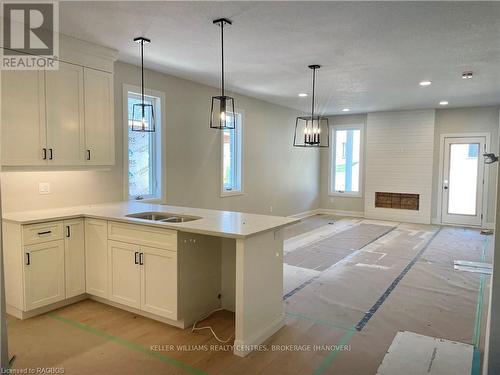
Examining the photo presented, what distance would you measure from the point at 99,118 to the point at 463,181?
25.3ft

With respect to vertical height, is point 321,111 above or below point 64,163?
above

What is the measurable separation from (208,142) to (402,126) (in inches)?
202

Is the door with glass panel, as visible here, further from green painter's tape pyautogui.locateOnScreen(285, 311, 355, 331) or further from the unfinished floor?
green painter's tape pyautogui.locateOnScreen(285, 311, 355, 331)

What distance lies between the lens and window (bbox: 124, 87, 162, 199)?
4785mm

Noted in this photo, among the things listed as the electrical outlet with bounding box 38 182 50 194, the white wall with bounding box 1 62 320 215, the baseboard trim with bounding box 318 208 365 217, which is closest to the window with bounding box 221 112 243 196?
the white wall with bounding box 1 62 320 215

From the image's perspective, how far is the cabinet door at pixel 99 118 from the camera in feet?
12.7

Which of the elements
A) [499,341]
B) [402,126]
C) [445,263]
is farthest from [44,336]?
[402,126]

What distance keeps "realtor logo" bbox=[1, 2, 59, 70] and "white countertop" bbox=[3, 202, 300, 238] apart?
4.48ft

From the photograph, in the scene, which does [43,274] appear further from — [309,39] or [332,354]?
[309,39]

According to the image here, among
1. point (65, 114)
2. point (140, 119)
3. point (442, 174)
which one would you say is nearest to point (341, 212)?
point (442, 174)

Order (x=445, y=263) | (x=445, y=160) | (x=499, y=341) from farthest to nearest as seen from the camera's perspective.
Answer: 1. (x=445, y=160)
2. (x=445, y=263)
3. (x=499, y=341)

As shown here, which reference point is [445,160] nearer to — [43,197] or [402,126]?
[402,126]

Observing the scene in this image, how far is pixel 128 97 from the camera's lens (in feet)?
15.4

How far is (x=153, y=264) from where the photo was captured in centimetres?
312
